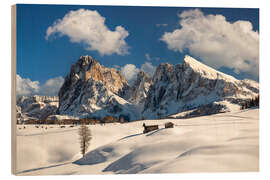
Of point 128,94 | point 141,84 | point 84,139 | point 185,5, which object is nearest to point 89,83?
point 128,94

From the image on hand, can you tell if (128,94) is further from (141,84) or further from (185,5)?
(185,5)

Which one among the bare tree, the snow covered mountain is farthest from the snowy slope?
the snow covered mountain

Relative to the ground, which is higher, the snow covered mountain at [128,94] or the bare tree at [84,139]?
the snow covered mountain at [128,94]

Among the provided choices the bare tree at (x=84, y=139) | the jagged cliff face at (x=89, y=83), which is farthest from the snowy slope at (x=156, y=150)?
the jagged cliff face at (x=89, y=83)

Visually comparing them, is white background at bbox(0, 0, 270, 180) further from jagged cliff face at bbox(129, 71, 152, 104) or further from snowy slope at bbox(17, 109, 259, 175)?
jagged cliff face at bbox(129, 71, 152, 104)

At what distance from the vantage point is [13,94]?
11.4 m

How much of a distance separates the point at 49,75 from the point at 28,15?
3.06m

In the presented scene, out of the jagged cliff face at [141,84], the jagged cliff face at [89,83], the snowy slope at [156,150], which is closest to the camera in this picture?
the snowy slope at [156,150]

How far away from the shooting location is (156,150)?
12.3m

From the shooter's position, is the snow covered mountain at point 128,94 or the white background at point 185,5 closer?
the white background at point 185,5

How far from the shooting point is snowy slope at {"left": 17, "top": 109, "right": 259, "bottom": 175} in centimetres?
1082

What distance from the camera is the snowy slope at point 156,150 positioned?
10.8 meters

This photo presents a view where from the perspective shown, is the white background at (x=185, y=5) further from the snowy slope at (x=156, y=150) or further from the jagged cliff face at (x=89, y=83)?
the jagged cliff face at (x=89, y=83)
